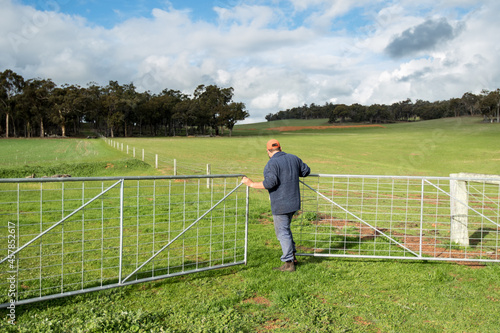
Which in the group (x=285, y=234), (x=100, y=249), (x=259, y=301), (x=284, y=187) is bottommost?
(x=259, y=301)

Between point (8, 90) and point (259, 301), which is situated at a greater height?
point (8, 90)

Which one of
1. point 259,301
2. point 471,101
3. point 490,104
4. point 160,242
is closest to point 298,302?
point 259,301

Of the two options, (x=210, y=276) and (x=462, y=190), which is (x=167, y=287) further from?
(x=462, y=190)

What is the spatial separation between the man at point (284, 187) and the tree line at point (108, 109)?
94320mm

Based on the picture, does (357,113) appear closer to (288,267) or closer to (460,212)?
(460,212)

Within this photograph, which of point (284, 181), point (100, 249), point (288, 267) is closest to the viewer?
point (100, 249)

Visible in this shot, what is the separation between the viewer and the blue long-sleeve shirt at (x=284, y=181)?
5.43 m

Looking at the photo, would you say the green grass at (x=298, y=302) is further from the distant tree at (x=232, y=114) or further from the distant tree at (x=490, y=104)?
the distant tree at (x=232, y=114)

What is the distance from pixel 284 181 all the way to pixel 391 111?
119 m

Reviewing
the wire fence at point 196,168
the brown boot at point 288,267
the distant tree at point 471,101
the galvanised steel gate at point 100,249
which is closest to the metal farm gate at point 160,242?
the galvanised steel gate at point 100,249

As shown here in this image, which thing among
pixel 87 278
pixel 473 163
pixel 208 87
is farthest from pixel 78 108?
pixel 87 278

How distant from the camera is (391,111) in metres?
114

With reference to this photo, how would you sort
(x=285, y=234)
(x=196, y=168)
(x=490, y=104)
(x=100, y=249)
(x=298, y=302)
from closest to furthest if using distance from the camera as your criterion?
(x=298, y=302) → (x=100, y=249) → (x=285, y=234) → (x=196, y=168) → (x=490, y=104)

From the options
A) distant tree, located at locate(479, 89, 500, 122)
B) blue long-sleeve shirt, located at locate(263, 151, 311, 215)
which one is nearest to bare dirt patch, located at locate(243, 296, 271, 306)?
blue long-sleeve shirt, located at locate(263, 151, 311, 215)
